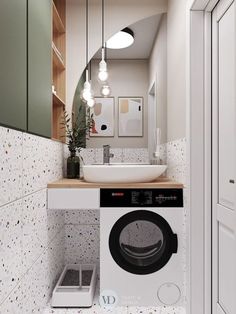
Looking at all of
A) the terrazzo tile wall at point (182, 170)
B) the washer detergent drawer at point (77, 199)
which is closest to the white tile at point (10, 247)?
the washer detergent drawer at point (77, 199)

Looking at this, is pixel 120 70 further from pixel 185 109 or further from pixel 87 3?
pixel 185 109

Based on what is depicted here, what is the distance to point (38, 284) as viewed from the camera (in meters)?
1.78

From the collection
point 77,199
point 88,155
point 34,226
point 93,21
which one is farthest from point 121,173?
point 93,21

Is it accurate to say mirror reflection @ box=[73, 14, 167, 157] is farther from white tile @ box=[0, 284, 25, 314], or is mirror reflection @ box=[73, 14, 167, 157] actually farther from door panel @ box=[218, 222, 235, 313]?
white tile @ box=[0, 284, 25, 314]

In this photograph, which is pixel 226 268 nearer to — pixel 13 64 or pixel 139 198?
pixel 139 198

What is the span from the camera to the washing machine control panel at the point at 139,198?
2037mm

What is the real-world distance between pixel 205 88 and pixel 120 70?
1.02 metres

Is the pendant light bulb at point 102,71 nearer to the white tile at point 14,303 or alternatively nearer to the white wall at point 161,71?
the white wall at point 161,71

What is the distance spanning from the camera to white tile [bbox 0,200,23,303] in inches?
48.2

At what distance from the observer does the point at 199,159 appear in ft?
6.00

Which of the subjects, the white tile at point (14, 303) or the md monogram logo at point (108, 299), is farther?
the md monogram logo at point (108, 299)

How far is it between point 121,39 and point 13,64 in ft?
4.92

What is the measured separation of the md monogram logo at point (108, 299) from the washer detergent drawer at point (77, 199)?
615 millimetres

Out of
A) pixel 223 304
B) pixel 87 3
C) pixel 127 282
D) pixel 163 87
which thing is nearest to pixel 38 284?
pixel 127 282
